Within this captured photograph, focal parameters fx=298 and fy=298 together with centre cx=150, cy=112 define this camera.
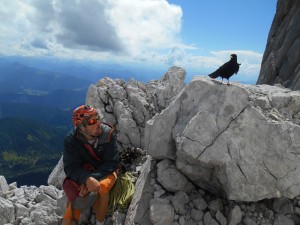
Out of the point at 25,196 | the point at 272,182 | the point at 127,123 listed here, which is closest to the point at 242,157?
the point at 272,182

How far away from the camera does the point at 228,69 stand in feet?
36.5

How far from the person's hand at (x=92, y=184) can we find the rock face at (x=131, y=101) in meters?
6.87

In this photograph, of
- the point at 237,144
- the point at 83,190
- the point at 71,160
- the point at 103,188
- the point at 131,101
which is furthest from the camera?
the point at 131,101

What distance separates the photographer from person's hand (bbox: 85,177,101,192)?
30.2 ft

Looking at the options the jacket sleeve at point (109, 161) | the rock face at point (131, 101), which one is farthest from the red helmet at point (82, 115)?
the rock face at point (131, 101)

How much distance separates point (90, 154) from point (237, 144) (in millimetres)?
4885

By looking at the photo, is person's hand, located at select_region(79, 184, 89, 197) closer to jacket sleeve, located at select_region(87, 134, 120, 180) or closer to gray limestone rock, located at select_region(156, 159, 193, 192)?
jacket sleeve, located at select_region(87, 134, 120, 180)

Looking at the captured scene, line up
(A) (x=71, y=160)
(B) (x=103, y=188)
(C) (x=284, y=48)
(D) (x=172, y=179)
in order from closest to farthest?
(B) (x=103, y=188) → (A) (x=71, y=160) → (D) (x=172, y=179) → (C) (x=284, y=48)

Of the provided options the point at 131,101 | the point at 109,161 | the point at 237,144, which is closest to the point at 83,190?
the point at 109,161

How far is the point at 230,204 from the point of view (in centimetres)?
951

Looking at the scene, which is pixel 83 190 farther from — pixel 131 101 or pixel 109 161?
pixel 131 101

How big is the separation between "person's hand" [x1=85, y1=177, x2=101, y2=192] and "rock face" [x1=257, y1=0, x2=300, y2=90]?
14.6 m

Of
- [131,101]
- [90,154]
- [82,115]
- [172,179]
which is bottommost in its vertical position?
[172,179]

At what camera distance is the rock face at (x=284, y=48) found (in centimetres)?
2222
